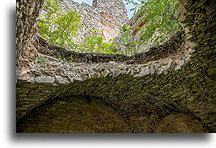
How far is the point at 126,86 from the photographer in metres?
3.10

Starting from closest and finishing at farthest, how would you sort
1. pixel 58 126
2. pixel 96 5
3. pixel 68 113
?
pixel 58 126 → pixel 68 113 → pixel 96 5

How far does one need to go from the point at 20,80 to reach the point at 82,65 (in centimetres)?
86

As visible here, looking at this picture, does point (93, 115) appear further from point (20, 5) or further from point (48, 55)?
point (20, 5)

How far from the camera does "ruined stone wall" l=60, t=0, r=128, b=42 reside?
5.52 m

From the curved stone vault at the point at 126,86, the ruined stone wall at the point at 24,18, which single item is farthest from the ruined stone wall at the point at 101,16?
the ruined stone wall at the point at 24,18

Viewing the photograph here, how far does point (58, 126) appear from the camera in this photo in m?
3.14

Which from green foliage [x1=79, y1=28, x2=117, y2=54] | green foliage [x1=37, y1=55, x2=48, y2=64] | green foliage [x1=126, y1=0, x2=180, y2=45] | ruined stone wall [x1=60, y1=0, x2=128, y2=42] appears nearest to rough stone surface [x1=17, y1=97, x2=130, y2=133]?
green foliage [x1=37, y1=55, x2=48, y2=64]

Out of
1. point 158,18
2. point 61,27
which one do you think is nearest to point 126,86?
point 158,18

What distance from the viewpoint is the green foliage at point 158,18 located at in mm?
2963

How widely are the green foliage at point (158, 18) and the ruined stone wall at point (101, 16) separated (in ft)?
6.02

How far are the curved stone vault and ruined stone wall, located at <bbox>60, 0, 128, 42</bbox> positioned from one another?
2.02m

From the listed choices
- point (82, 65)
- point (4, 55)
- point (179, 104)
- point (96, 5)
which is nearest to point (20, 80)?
point (4, 55)

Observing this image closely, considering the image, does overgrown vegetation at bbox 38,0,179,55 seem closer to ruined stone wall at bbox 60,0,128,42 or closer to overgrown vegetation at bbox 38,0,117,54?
overgrown vegetation at bbox 38,0,117,54

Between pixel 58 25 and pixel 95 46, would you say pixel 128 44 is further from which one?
pixel 58 25
